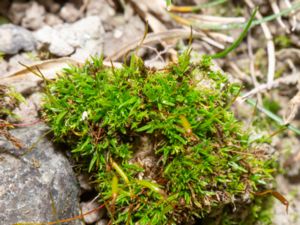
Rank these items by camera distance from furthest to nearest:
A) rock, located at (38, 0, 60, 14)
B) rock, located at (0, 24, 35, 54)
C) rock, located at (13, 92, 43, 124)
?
rock, located at (38, 0, 60, 14) < rock, located at (0, 24, 35, 54) < rock, located at (13, 92, 43, 124)

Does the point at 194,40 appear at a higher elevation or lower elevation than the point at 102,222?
higher

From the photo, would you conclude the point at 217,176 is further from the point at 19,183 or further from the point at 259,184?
the point at 19,183

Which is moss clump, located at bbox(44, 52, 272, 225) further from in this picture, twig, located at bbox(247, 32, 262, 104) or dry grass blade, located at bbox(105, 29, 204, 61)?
twig, located at bbox(247, 32, 262, 104)

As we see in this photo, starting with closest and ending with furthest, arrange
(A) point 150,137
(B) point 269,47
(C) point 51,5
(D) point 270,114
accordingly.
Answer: (A) point 150,137 → (D) point 270,114 → (C) point 51,5 → (B) point 269,47

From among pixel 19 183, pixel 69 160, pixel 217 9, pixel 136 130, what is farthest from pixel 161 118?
pixel 217 9

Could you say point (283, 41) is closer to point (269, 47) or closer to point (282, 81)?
point (269, 47)

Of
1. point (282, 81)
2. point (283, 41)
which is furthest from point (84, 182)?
point (283, 41)

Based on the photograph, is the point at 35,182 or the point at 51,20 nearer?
the point at 35,182

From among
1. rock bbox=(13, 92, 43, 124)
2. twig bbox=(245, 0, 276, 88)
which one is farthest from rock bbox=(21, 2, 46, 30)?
twig bbox=(245, 0, 276, 88)
